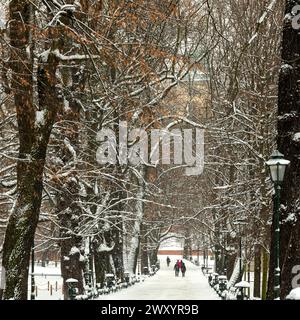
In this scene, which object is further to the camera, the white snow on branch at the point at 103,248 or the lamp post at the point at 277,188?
the white snow on branch at the point at 103,248

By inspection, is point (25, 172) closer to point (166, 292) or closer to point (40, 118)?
point (40, 118)

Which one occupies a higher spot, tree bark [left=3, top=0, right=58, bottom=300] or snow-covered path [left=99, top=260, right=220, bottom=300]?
tree bark [left=3, top=0, right=58, bottom=300]

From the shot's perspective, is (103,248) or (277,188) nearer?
(277,188)

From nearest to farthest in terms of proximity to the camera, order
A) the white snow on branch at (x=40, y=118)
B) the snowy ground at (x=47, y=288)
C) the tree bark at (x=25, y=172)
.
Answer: the tree bark at (x=25, y=172), the white snow on branch at (x=40, y=118), the snowy ground at (x=47, y=288)

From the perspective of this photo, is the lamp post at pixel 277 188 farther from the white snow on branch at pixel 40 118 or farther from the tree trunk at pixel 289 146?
the white snow on branch at pixel 40 118

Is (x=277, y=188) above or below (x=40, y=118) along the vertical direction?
below

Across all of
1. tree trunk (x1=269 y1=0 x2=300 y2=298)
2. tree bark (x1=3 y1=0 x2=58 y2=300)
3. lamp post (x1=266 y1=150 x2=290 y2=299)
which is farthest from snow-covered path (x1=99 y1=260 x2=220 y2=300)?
tree trunk (x1=269 y1=0 x2=300 y2=298)

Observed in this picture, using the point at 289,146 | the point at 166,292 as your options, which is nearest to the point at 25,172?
the point at 289,146

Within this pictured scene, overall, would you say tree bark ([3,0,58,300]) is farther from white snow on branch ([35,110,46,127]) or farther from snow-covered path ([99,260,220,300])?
snow-covered path ([99,260,220,300])

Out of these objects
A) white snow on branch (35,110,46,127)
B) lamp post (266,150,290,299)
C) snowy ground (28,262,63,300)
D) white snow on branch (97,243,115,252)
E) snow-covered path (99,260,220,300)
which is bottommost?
snowy ground (28,262,63,300)

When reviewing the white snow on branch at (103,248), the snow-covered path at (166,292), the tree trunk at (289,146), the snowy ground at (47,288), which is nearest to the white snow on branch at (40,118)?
the tree trunk at (289,146)
